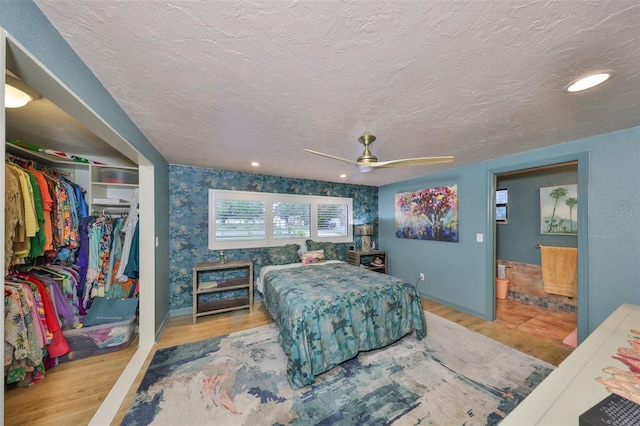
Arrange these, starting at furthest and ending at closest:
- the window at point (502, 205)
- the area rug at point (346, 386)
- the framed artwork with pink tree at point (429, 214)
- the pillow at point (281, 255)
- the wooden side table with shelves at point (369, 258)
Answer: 1. the wooden side table with shelves at point (369, 258)
2. the window at point (502, 205)
3. the pillow at point (281, 255)
4. the framed artwork with pink tree at point (429, 214)
5. the area rug at point (346, 386)

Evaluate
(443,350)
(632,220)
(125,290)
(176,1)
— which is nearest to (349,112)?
(176,1)

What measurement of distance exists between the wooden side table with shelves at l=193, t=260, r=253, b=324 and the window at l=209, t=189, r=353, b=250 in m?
0.40

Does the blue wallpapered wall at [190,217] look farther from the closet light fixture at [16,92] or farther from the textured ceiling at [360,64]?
the closet light fixture at [16,92]

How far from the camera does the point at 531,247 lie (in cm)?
380

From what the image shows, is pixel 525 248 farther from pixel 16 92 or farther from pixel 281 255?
pixel 16 92

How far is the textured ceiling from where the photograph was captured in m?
0.90

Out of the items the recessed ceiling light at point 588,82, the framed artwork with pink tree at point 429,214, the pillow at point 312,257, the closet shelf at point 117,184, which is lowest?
the pillow at point 312,257


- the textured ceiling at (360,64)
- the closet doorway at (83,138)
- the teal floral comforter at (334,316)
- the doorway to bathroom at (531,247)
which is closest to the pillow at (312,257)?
the teal floral comforter at (334,316)

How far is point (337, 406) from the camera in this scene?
1676 millimetres

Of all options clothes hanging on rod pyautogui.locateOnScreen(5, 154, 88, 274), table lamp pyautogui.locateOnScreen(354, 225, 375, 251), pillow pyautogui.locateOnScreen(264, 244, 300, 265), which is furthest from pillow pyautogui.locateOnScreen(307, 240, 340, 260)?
clothes hanging on rod pyautogui.locateOnScreen(5, 154, 88, 274)

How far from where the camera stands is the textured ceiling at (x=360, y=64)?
0.90m

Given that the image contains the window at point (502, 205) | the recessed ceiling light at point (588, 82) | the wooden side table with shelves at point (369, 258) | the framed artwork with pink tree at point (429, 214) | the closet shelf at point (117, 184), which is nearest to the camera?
the recessed ceiling light at point (588, 82)

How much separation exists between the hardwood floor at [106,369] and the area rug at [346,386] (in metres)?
0.24

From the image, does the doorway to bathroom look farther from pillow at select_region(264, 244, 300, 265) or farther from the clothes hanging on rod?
the clothes hanging on rod
